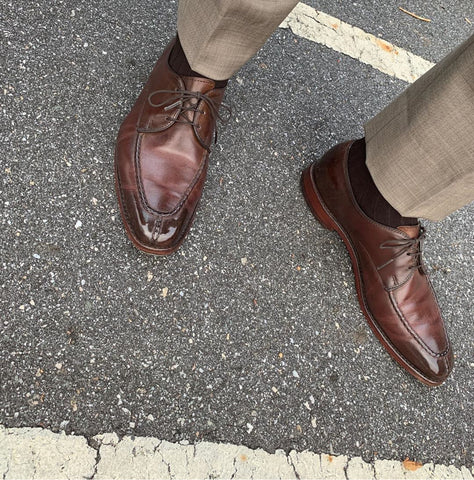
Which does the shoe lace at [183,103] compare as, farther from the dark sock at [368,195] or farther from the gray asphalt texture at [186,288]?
the dark sock at [368,195]

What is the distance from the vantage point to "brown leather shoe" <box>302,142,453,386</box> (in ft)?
4.96

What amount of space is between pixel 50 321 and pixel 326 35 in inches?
70.4

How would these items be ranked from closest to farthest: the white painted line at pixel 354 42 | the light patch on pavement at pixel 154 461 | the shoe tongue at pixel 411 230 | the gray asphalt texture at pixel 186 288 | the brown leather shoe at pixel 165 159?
the light patch on pavement at pixel 154 461, the gray asphalt texture at pixel 186 288, the brown leather shoe at pixel 165 159, the shoe tongue at pixel 411 230, the white painted line at pixel 354 42

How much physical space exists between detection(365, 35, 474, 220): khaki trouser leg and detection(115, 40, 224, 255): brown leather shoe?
553 mm

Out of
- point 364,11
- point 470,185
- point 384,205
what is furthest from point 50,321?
point 364,11

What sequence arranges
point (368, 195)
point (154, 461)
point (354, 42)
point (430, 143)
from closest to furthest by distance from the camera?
point (154, 461) < point (430, 143) < point (368, 195) < point (354, 42)

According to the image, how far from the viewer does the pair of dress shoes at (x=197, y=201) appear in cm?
133

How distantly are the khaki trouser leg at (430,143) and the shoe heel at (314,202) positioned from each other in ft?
0.80

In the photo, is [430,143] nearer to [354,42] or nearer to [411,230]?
[411,230]

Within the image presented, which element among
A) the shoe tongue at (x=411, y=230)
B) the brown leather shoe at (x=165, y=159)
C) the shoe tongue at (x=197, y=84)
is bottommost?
the brown leather shoe at (x=165, y=159)

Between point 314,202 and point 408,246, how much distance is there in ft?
1.20

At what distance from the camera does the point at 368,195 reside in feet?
5.00

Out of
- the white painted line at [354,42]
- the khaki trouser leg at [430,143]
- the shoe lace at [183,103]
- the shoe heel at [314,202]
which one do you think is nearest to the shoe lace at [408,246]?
the khaki trouser leg at [430,143]

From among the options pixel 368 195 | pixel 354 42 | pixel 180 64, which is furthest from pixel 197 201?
pixel 354 42
